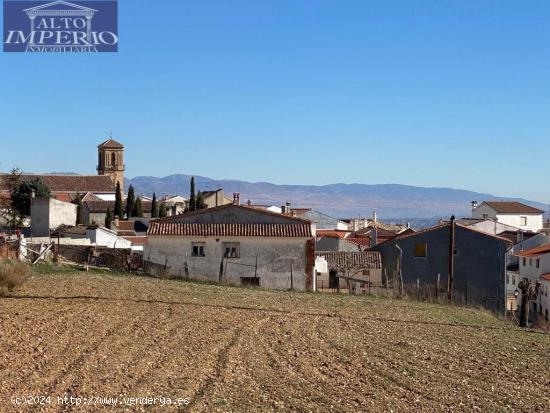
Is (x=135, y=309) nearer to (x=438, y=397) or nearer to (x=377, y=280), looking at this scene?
(x=438, y=397)

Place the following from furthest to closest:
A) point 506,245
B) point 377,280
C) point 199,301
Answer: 1. point 377,280
2. point 506,245
3. point 199,301

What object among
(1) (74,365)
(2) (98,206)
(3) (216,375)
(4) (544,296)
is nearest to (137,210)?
(2) (98,206)

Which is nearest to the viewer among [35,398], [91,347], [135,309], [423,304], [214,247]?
[35,398]

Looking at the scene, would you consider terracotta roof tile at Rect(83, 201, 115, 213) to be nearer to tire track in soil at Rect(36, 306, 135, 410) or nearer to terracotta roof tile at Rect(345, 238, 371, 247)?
terracotta roof tile at Rect(345, 238, 371, 247)

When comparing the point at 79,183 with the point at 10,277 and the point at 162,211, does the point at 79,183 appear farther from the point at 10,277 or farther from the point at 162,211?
the point at 10,277

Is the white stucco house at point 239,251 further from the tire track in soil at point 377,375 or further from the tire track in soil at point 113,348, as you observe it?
the tire track in soil at point 377,375

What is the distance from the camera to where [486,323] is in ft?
83.9

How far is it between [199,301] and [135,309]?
12.7 ft

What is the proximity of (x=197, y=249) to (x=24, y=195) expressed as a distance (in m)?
45.7

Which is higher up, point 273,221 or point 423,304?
point 273,221

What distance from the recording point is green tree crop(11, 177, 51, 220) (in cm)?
7896

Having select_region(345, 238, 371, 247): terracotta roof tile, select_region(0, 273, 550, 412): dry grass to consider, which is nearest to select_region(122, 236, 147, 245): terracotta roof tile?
select_region(345, 238, 371, 247): terracotta roof tile

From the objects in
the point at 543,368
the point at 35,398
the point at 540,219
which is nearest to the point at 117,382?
the point at 35,398

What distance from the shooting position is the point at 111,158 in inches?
5364
